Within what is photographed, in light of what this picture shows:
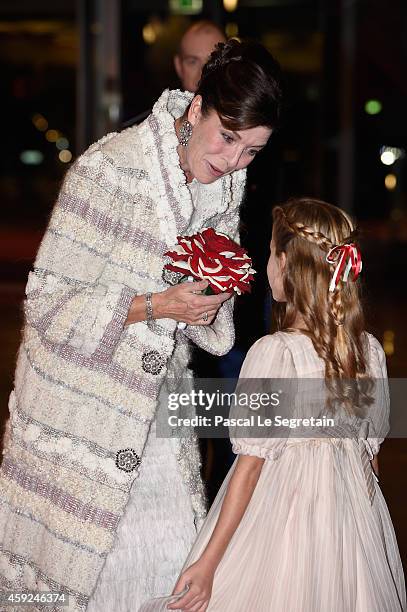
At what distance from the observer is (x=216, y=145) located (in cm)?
236

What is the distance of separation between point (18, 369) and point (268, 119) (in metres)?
0.86

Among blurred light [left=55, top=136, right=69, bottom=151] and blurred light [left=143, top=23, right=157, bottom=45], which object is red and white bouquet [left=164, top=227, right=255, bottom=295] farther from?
blurred light [left=55, top=136, right=69, bottom=151]

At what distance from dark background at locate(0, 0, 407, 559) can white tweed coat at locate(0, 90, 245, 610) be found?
10.8ft

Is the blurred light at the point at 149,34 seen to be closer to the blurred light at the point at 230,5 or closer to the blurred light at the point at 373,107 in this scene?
the blurred light at the point at 230,5

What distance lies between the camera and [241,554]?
226 cm

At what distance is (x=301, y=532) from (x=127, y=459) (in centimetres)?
45

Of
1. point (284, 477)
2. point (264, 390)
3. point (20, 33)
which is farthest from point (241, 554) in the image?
point (20, 33)

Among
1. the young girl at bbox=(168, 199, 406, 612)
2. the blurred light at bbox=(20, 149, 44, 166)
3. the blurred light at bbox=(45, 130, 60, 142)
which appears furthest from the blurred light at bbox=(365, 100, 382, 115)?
the young girl at bbox=(168, 199, 406, 612)

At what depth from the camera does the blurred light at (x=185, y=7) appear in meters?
12.6

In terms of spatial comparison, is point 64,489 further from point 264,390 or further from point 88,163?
point 88,163

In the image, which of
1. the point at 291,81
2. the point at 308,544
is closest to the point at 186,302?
the point at 308,544

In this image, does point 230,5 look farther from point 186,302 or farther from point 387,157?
point 186,302

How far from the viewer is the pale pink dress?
7.19ft

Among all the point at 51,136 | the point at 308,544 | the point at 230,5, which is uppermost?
the point at 51,136
